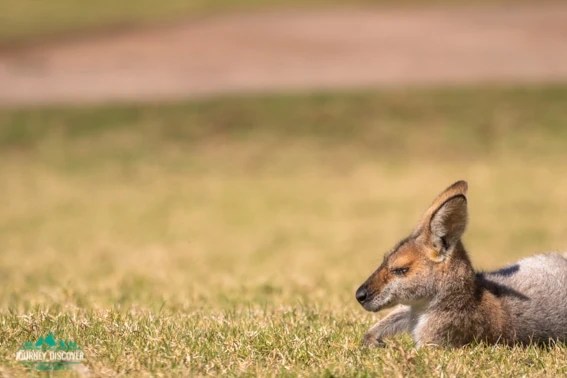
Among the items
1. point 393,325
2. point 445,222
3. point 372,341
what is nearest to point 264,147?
point 393,325

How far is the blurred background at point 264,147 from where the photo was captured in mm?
17797

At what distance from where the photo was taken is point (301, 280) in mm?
14383

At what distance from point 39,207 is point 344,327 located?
1606 cm

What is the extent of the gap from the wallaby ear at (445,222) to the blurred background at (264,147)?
3.18m

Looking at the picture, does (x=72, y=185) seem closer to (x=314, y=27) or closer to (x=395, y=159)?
(x=395, y=159)

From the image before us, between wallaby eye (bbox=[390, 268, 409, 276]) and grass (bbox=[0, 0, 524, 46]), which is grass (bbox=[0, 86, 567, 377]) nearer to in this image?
wallaby eye (bbox=[390, 268, 409, 276])

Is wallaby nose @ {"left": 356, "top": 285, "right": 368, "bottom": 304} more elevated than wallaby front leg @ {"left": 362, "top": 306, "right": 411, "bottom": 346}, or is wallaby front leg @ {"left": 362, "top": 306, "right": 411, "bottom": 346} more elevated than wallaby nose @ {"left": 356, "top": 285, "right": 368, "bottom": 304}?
wallaby nose @ {"left": 356, "top": 285, "right": 368, "bottom": 304}

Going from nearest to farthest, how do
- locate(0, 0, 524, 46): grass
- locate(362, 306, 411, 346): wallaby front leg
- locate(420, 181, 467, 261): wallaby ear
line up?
1. locate(420, 181, 467, 261): wallaby ear
2. locate(362, 306, 411, 346): wallaby front leg
3. locate(0, 0, 524, 46): grass

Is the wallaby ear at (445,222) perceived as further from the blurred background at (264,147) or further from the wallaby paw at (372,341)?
the blurred background at (264,147)

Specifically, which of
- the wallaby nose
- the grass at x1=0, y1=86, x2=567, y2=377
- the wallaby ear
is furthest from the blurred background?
the wallaby ear

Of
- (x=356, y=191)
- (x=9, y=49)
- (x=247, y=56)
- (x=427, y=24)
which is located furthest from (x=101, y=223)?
(x=427, y=24)

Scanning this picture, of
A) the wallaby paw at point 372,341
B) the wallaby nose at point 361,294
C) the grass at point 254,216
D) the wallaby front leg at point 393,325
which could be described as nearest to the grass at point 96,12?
the grass at point 254,216

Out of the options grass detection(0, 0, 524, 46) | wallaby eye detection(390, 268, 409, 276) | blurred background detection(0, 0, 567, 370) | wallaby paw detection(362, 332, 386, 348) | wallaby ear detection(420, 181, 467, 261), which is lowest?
wallaby paw detection(362, 332, 386, 348)

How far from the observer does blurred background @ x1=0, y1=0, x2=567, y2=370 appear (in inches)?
701
